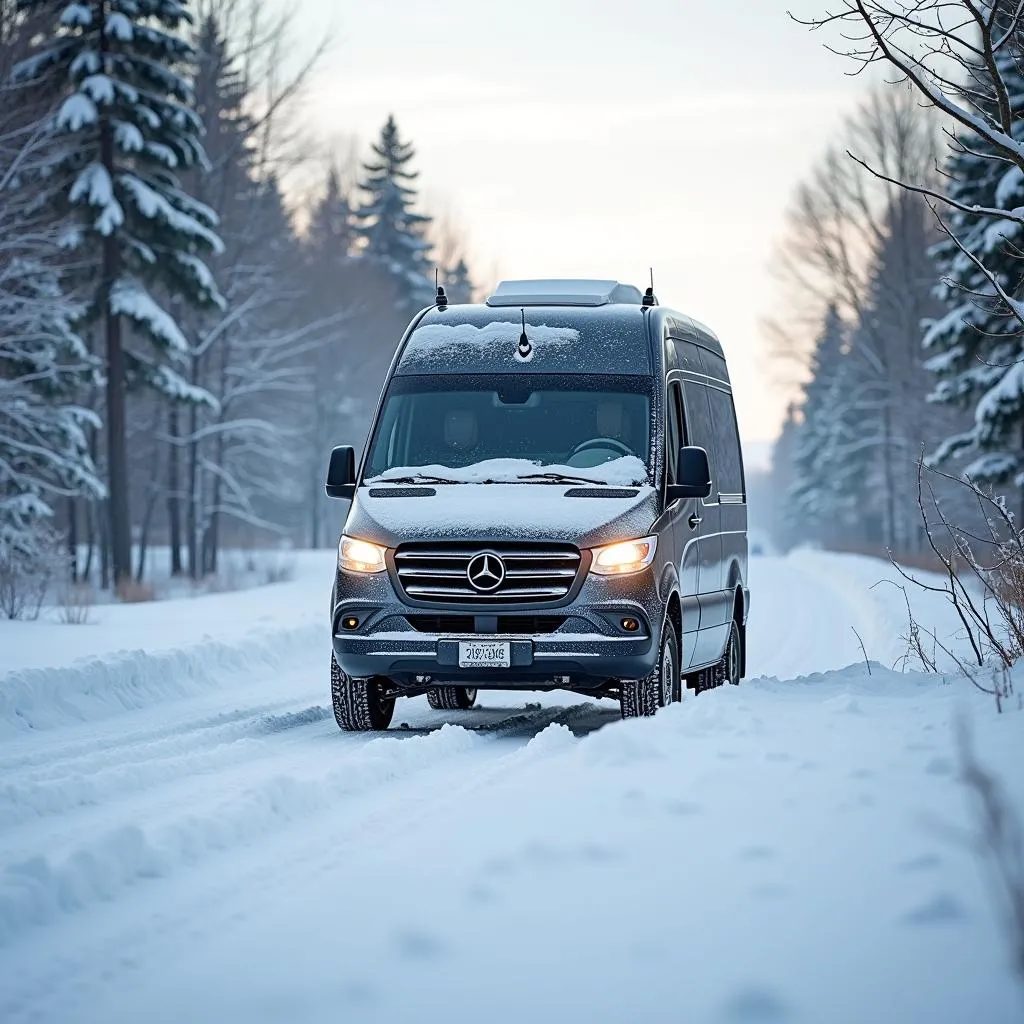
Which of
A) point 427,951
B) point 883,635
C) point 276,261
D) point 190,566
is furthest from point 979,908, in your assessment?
point 276,261

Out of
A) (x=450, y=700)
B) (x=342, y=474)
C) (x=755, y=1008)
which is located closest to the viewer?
(x=755, y=1008)

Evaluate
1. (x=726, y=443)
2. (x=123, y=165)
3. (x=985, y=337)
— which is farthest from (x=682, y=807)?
(x=123, y=165)

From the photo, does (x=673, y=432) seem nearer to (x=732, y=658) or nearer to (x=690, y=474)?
(x=690, y=474)

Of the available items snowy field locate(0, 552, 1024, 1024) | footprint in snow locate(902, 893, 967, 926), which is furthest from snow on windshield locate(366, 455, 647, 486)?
footprint in snow locate(902, 893, 967, 926)

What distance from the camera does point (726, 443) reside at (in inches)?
547

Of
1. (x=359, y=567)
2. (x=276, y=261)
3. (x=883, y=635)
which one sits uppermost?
(x=276, y=261)

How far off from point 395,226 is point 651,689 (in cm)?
6483

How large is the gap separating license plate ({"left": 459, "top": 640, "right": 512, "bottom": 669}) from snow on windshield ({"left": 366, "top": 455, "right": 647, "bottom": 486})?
114 centimetres

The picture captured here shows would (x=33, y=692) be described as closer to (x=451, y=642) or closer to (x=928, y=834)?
(x=451, y=642)

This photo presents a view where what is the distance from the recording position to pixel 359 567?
33.3 feet

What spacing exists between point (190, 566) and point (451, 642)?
3498 cm

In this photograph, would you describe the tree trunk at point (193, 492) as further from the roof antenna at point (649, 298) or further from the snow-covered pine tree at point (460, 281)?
the snow-covered pine tree at point (460, 281)

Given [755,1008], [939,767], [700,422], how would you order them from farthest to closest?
1. [700,422]
2. [939,767]
3. [755,1008]

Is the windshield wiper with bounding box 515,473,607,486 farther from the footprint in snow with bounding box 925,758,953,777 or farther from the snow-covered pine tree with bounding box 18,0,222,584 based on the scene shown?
the snow-covered pine tree with bounding box 18,0,222,584
